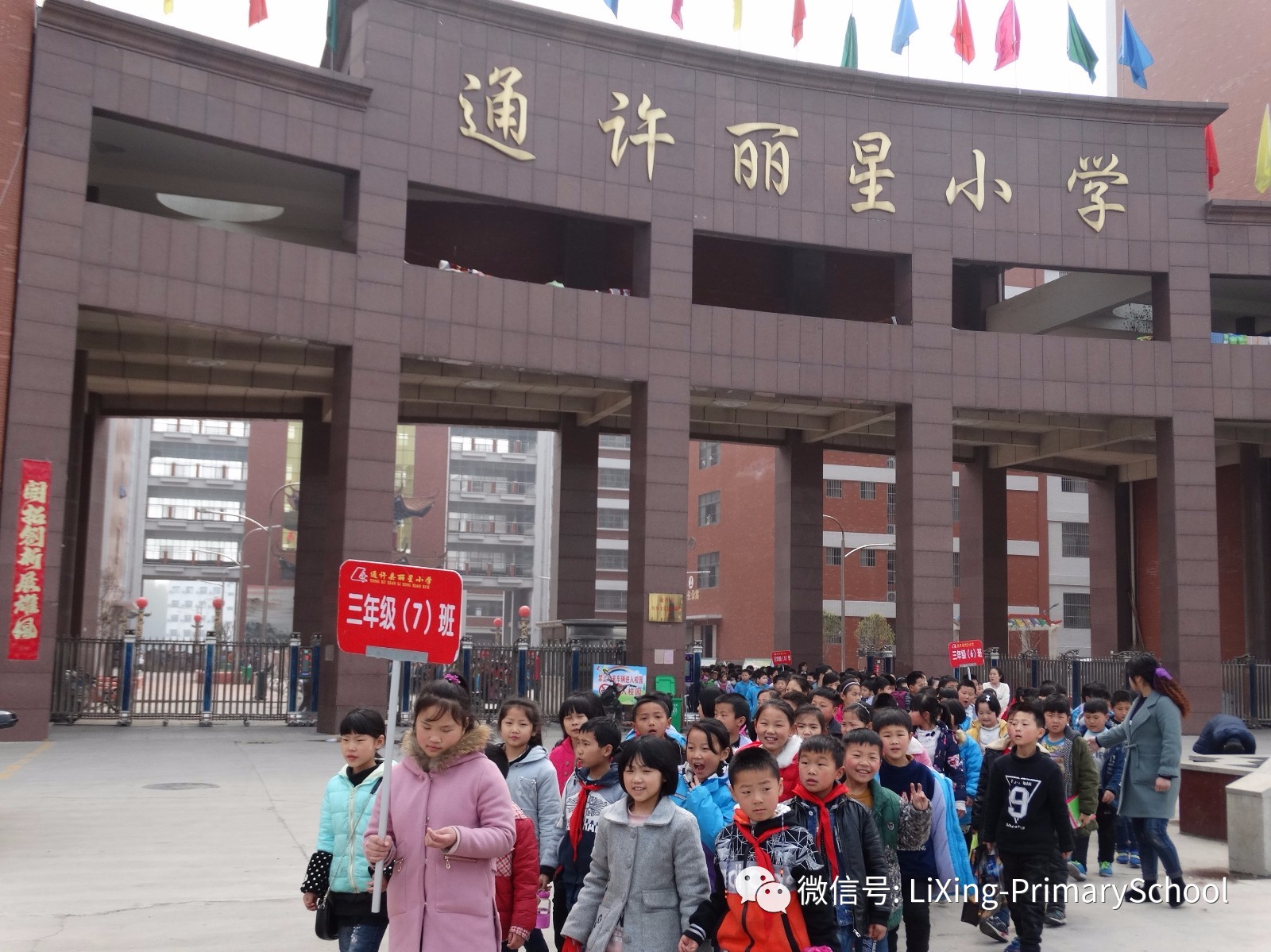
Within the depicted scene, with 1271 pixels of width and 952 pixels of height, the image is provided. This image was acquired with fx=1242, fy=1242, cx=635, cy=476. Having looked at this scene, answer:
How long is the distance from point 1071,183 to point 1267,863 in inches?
884

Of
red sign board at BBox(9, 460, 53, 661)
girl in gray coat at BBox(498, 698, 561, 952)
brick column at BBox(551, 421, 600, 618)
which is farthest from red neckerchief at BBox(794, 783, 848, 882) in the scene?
brick column at BBox(551, 421, 600, 618)

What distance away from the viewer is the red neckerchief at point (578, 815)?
6559mm

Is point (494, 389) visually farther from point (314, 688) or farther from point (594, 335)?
point (314, 688)

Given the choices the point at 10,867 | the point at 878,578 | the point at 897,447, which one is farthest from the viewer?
the point at 878,578

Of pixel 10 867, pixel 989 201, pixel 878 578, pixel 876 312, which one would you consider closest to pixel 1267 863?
pixel 10 867

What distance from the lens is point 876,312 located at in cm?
3528

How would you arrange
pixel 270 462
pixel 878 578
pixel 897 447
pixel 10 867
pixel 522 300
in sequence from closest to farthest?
pixel 10 867 < pixel 522 300 < pixel 897 447 < pixel 878 578 < pixel 270 462

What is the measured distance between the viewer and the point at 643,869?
546cm

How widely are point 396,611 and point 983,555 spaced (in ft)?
110

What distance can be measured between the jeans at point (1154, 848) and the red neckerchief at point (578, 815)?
5588 millimetres

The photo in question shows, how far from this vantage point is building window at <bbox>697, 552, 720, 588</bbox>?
67750mm

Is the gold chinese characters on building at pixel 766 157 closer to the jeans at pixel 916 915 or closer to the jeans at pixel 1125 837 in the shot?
the jeans at pixel 1125 837

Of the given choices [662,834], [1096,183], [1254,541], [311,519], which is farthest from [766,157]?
[662,834]

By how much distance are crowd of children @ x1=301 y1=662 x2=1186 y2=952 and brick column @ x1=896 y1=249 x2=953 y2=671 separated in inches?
823
